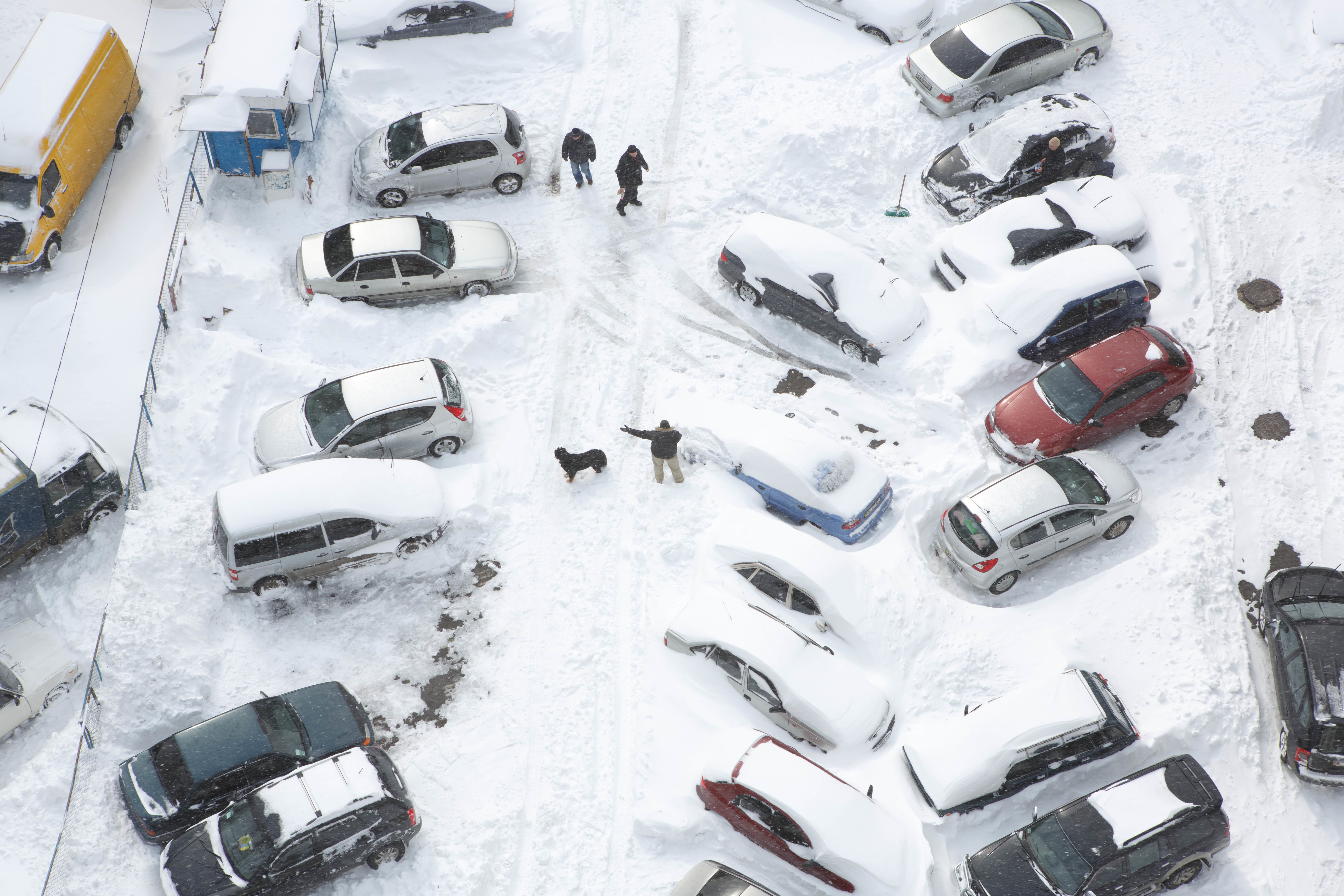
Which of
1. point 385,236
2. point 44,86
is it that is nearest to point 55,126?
point 44,86

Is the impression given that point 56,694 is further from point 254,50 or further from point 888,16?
point 888,16

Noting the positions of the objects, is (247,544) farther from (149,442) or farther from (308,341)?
(308,341)

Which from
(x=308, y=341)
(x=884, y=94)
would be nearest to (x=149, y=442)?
(x=308, y=341)

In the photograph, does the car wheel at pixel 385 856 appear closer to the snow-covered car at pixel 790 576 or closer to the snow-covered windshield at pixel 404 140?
the snow-covered car at pixel 790 576

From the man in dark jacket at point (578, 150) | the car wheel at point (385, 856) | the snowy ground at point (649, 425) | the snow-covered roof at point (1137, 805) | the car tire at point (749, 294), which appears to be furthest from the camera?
the man in dark jacket at point (578, 150)

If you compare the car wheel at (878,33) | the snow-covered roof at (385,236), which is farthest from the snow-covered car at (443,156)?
the car wheel at (878,33)

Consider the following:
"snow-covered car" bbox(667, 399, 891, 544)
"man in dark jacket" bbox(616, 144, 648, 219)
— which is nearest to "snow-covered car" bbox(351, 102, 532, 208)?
"man in dark jacket" bbox(616, 144, 648, 219)
